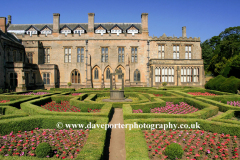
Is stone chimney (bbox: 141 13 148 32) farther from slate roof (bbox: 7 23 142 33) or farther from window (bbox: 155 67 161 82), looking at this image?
window (bbox: 155 67 161 82)

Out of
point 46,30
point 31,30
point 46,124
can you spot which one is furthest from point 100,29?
point 46,124

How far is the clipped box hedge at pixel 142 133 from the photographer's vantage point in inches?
231

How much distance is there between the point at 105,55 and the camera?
34219 mm

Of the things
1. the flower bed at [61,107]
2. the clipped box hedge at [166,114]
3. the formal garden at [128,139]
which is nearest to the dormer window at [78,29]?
the flower bed at [61,107]

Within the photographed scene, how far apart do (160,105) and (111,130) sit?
6.68m

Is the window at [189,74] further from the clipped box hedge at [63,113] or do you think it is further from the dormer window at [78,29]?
the clipped box hedge at [63,113]

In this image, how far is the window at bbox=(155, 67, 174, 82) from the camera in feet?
106

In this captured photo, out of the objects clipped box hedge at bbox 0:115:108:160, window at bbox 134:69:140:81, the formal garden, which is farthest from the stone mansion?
clipped box hedge at bbox 0:115:108:160

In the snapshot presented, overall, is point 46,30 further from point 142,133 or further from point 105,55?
point 142,133

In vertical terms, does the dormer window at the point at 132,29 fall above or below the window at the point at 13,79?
above

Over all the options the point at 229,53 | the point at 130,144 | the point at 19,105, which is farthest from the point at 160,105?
the point at 229,53

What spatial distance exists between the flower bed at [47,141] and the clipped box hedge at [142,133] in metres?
2.12

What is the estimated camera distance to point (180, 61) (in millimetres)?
32281

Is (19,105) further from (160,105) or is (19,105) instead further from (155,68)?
(155,68)
